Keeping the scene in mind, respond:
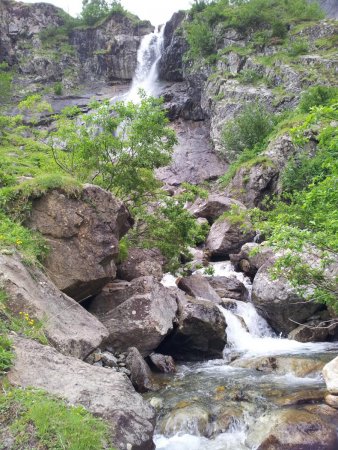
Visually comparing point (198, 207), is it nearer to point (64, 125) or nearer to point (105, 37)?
point (64, 125)

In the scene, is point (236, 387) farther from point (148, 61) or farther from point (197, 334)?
point (148, 61)

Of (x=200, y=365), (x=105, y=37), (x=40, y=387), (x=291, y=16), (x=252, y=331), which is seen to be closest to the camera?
(x=40, y=387)

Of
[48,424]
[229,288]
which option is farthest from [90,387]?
[229,288]

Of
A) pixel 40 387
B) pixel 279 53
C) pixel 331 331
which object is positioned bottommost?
pixel 331 331

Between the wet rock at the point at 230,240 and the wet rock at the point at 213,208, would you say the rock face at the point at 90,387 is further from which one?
the wet rock at the point at 213,208

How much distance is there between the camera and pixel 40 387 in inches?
262

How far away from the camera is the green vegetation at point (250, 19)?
147ft

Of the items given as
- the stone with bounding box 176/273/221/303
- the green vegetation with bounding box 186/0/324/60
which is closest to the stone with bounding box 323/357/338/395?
the stone with bounding box 176/273/221/303

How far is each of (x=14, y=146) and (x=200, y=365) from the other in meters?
13.1

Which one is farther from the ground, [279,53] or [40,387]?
[279,53]

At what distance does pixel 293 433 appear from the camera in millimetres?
7707

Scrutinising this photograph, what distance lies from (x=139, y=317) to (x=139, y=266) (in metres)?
4.00

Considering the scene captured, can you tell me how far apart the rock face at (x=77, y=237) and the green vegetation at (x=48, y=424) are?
5.73m

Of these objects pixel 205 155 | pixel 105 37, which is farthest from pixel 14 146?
pixel 105 37
